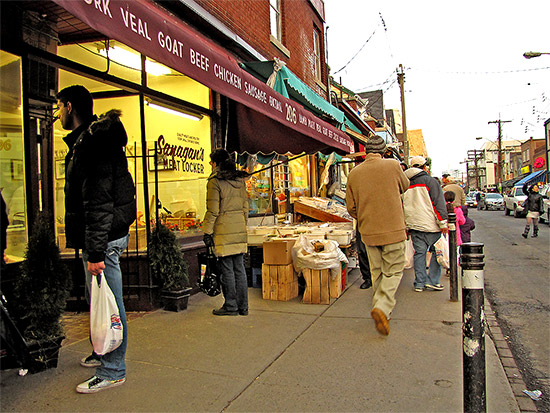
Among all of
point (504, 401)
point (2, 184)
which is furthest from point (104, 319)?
point (504, 401)

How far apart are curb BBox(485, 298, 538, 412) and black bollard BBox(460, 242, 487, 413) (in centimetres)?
105

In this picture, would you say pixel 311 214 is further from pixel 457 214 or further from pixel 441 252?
pixel 441 252

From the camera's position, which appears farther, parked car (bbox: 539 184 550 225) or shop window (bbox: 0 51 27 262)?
parked car (bbox: 539 184 550 225)

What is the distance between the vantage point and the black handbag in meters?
4.96

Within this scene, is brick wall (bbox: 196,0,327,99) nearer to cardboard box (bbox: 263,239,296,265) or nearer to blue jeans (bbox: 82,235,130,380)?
cardboard box (bbox: 263,239,296,265)

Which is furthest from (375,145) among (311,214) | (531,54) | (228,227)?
(531,54)

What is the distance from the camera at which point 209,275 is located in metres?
4.97

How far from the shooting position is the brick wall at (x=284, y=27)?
766 centimetres

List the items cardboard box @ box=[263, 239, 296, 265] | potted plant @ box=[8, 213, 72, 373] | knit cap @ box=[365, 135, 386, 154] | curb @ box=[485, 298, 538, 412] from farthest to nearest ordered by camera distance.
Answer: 1. cardboard box @ box=[263, 239, 296, 265]
2. knit cap @ box=[365, 135, 386, 154]
3. potted plant @ box=[8, 213, 72, 373]
4. curb @ box=[485, 298, 538, 412]

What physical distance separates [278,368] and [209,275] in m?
1.73

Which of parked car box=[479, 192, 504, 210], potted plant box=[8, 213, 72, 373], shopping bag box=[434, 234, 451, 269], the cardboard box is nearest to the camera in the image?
potted plant box=[8, 213, 72, 373]

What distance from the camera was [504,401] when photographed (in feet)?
9.77

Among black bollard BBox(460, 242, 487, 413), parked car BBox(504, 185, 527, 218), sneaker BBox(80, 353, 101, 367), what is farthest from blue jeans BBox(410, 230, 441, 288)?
parked car BBox(504, 185, 527, 218)

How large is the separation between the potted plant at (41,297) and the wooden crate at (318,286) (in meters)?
3.00
